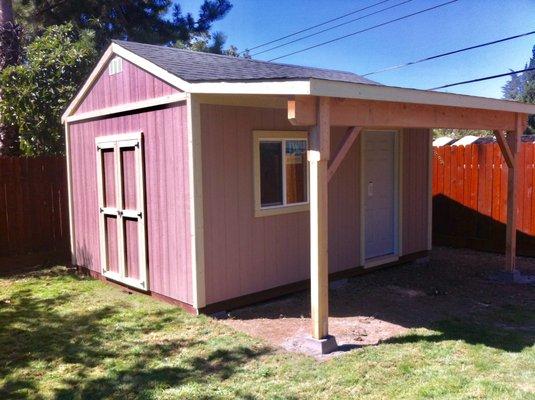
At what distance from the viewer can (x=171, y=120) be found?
5.73 m

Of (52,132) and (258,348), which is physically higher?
(52,132)

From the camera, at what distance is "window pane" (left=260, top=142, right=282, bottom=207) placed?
20.3ft

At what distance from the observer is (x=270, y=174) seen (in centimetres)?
626

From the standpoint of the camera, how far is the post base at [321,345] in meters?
4.55

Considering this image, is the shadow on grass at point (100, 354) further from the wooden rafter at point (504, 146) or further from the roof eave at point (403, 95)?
the wooden rafter at point (504, 146)

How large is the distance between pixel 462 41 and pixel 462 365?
20.7m

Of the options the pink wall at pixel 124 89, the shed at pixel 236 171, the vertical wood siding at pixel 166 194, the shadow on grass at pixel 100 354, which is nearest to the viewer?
the shadow on grass at pixel 100 354

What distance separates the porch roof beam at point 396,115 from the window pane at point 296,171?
1.40 meters

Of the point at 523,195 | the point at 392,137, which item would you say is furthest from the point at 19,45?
the point at 523,195

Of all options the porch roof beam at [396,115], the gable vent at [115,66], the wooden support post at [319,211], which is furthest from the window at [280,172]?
the gable vent at [115,66]

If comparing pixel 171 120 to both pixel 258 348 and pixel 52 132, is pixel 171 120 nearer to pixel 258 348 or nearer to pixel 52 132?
pixel 258 348

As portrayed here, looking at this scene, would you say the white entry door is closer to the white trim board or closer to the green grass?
the green grass

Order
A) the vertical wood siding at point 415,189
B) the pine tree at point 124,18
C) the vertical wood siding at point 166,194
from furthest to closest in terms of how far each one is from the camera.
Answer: the pine tree at point 124,18
the vertical wood siding at point 415,189
the vertical wood siding at point 166,194

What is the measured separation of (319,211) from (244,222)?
62.1 inches
